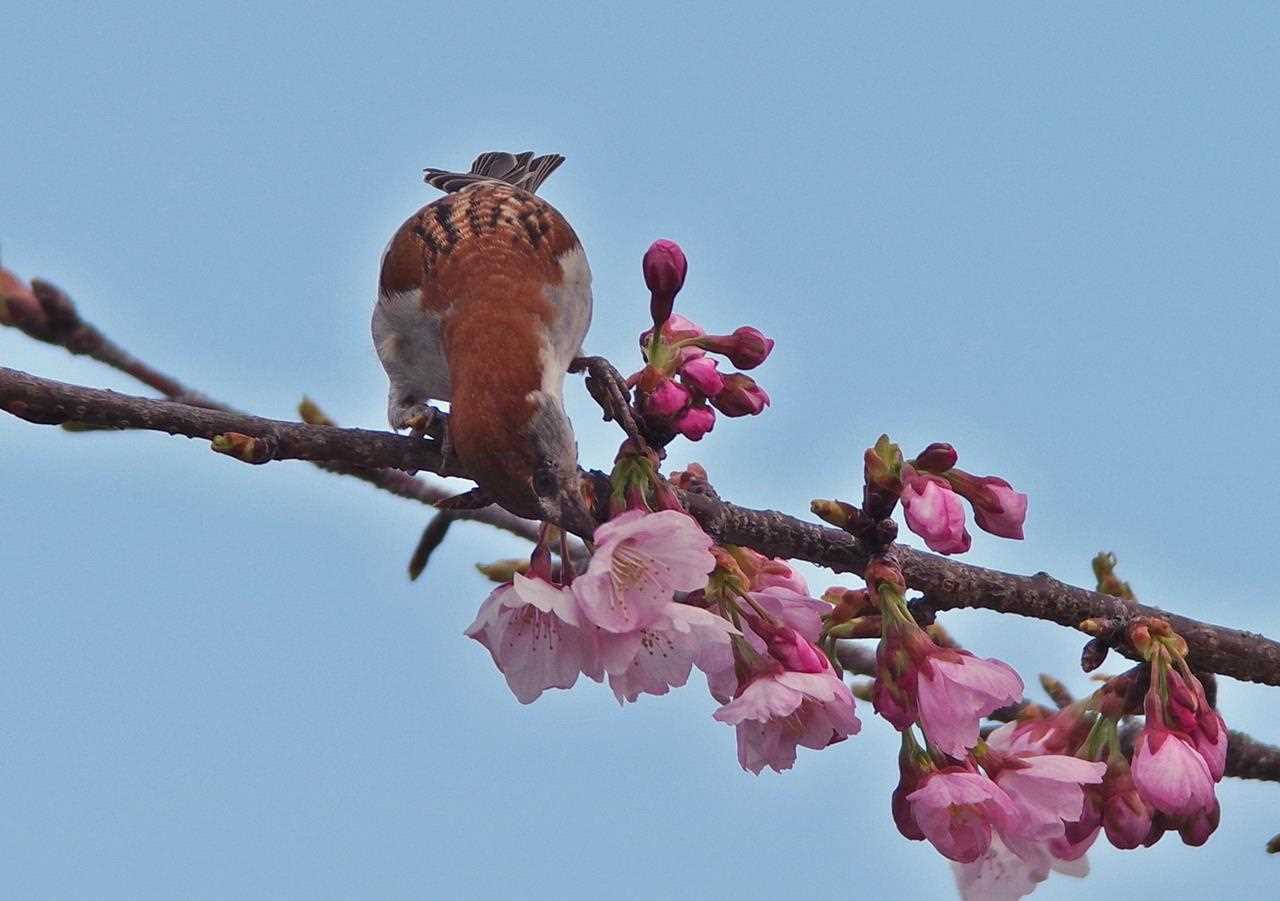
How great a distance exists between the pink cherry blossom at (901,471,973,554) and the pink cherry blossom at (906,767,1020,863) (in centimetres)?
51

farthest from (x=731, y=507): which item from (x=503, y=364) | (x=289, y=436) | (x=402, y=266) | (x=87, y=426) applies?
(x=402, y=266)

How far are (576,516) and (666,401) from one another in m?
0.33

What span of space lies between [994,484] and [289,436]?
1626mm

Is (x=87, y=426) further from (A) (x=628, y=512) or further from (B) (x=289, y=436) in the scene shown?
(A) (x=628, y=512)

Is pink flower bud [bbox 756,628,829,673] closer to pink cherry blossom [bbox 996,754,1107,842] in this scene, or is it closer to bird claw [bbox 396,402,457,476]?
pink cherry blossom [bbox 996,754,1107,842]

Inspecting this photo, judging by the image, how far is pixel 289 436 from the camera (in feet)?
9.13

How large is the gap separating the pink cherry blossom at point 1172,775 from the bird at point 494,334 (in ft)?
4.44

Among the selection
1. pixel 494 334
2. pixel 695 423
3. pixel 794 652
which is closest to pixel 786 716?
pixel 794 652

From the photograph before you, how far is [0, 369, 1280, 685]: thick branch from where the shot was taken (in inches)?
106

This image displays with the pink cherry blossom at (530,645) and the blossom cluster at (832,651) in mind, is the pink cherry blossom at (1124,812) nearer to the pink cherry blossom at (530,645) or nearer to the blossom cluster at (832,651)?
the blossom cluster at (832,651)

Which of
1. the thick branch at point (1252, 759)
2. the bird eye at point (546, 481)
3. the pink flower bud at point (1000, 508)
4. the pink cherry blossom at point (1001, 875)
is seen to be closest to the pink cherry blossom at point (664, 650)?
the bird eye at point (546, 481)

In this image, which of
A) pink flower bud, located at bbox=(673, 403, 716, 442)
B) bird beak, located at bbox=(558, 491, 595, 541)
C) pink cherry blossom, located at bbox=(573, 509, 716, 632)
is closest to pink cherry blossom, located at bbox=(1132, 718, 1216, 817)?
pink cherry blossom, located at bbox=(573, 509, 716, 632)

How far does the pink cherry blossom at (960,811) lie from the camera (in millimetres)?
3006

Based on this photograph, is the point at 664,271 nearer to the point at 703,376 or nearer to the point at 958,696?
the point at 703,376
